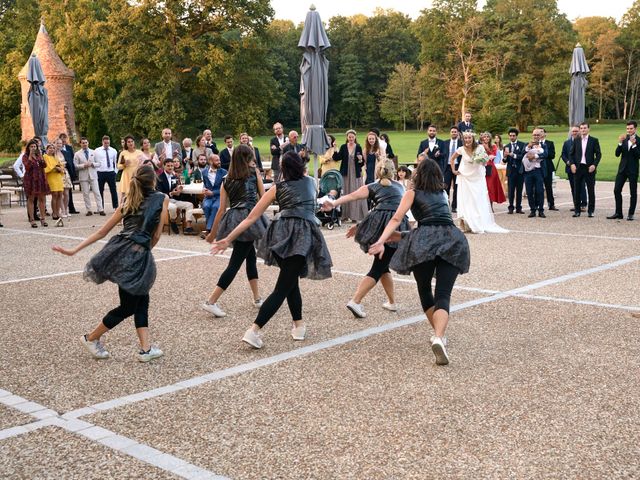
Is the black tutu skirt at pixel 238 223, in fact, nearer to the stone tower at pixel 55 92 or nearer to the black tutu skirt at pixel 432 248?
the black tutu skirt at pixel 432 248

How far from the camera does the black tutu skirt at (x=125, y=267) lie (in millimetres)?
6152

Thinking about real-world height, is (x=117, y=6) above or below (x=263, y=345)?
above

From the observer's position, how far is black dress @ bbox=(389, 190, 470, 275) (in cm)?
626

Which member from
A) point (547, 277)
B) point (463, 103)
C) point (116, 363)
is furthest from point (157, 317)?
point (463, 103)

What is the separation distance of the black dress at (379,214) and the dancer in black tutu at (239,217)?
1.00 metres

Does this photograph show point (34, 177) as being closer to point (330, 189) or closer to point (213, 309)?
point (330, 189)

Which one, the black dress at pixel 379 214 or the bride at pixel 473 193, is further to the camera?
the bride at pixel 473 193

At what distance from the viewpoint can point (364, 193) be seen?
705cm

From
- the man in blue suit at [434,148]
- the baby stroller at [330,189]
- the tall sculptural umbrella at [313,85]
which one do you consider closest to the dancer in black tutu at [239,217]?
the baby stroller at [330,189]

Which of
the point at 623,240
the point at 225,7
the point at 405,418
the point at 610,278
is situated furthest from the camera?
the point at 225,7

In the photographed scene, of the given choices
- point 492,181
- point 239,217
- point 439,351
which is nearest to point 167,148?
point 492,181

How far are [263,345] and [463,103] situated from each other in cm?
8055

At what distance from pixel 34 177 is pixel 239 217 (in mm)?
10104

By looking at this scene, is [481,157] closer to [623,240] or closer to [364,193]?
[623,240]
